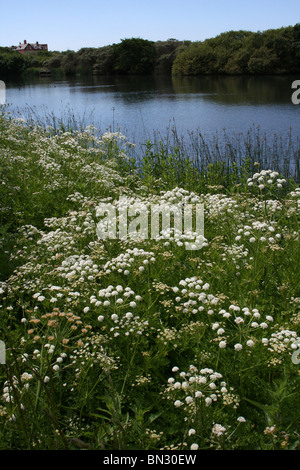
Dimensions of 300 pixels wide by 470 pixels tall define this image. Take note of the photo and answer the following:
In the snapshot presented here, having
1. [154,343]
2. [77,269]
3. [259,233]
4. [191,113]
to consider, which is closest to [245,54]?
[191,113]

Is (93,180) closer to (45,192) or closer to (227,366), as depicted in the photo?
(45,192)

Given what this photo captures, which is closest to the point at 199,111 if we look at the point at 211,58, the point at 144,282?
the point at 144,282

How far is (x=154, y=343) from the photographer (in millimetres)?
3037

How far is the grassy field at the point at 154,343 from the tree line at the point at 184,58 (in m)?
45.9

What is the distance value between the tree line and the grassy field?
45879 millimetres

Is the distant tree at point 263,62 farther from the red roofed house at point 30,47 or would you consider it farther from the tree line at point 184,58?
the red roofed house at point 30,47

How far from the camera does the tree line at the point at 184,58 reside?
44.0 meters

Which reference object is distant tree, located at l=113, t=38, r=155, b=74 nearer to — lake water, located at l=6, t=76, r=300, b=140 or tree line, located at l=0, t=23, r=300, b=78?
tree line, located at l=0, t=23, r=300, b=78

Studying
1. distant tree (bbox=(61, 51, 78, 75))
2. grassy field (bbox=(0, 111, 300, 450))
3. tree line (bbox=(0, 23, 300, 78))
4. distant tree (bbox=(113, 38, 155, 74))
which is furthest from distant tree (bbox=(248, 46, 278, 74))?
grassy field (bbox=(0, 111, 300, 450))

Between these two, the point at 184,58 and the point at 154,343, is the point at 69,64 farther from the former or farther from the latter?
the point at 154,343

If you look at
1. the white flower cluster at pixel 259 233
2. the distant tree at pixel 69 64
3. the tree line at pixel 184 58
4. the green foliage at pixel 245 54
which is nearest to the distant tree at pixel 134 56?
the tree line at pixel 184 58

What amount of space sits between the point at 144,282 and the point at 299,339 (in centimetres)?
142

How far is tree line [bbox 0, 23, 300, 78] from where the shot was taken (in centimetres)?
4397
